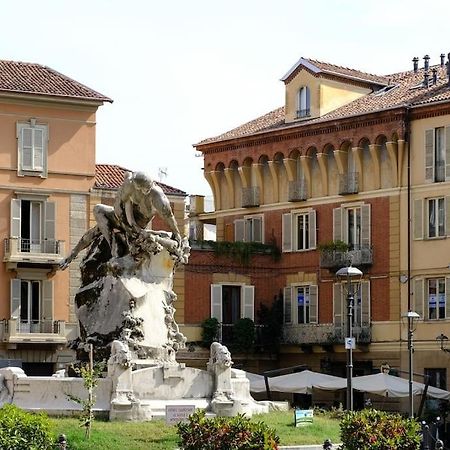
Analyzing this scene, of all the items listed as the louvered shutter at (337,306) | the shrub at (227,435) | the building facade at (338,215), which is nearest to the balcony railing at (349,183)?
the building facade at (338,215)

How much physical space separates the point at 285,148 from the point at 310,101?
2.24 metres

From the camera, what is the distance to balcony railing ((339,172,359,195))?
72750mm

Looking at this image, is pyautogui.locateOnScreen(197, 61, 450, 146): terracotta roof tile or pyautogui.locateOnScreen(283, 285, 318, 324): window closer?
pyautogui.locateOnScreen(197, 61, 450, 146): terracotta roof tile

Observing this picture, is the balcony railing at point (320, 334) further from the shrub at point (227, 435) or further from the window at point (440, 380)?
the shrub at point (227, 435)

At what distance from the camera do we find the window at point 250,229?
253 ft

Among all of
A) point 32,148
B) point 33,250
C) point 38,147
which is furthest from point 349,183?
point 33,250

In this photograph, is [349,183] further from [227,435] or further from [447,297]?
[227,435]

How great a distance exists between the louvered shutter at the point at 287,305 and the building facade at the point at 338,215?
7 centimetres

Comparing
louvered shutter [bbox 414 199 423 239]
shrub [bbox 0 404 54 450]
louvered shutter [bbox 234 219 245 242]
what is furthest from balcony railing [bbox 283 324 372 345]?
shrub [bbox 0 404 54 450]

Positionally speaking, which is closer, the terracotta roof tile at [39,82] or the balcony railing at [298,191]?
the terracotta roof tile at [39,82]

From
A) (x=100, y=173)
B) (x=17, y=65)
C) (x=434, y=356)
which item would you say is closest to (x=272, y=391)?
(x=434, y=356)

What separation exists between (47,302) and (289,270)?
1202cm

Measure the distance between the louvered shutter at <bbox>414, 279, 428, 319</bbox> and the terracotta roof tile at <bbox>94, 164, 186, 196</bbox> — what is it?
9.93m

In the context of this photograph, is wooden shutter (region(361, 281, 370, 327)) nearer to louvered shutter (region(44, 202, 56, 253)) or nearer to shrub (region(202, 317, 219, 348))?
shrub (region(202, 317, 219, 348))
